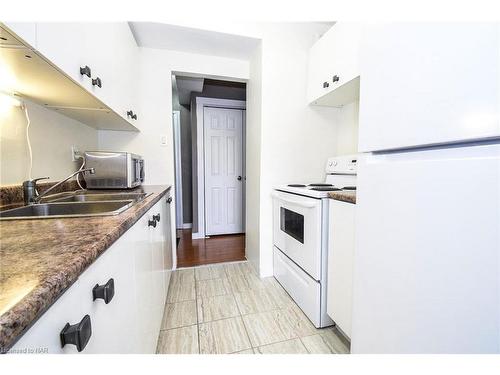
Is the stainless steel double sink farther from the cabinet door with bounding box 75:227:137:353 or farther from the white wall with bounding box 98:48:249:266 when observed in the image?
the white wall with bounding box 98:48:249:266

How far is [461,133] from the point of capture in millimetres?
526

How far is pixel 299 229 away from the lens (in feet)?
5.16

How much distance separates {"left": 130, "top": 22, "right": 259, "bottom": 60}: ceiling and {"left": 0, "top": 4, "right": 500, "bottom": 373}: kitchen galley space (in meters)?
0.02

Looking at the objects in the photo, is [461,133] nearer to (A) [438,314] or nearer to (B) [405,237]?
(B) [405,237]

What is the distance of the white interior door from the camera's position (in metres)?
3.16

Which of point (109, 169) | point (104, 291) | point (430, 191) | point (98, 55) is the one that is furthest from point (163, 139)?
point (430, 191)

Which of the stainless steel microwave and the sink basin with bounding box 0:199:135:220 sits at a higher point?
the stainless steel microwave

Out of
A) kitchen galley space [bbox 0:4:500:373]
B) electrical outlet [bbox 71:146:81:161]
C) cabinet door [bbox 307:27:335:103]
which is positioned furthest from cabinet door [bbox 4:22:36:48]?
cabinet door [bbox 307:27:335:103]

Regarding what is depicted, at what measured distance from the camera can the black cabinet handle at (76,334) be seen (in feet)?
1.20

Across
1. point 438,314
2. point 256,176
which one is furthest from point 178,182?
point 438,314

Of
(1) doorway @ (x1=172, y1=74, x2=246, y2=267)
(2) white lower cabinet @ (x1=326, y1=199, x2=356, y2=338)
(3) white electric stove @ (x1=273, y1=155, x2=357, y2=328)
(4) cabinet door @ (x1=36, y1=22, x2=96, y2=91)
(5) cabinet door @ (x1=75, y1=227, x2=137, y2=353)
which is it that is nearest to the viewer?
(5) cabinet door @ (x1=75, y1=227, x2=137, y2=353)

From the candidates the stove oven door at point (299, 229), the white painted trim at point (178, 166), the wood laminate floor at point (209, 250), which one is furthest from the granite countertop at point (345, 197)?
the white painted trim at point (178, 166)

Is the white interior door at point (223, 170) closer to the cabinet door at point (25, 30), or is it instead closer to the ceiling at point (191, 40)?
the ceiling at point (191, 40)

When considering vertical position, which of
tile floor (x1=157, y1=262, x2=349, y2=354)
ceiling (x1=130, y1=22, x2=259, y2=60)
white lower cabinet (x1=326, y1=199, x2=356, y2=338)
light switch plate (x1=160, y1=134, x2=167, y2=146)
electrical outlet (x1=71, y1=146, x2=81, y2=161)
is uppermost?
ceiling (x1=130, y1=22, x2=259, y2=60)
